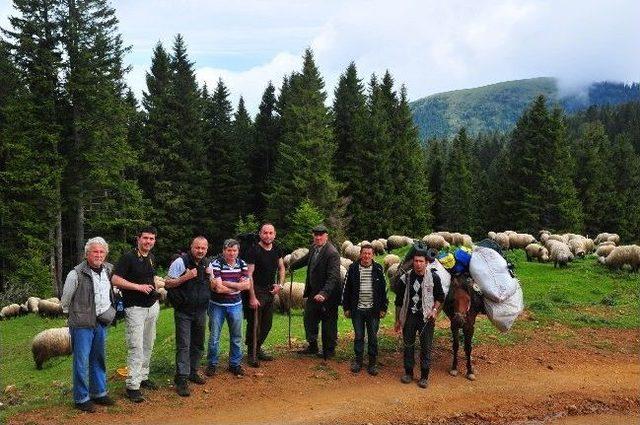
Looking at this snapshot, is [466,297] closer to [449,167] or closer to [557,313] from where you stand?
[557,313]

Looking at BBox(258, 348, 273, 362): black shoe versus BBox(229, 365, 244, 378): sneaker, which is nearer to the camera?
BBox(229, 365, 244, 378): sneaker

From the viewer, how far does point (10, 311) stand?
2720 centimetres

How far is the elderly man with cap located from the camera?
33.3 ft

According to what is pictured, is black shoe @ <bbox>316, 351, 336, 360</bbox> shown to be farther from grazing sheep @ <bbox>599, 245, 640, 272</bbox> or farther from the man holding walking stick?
grazing sheep @ <bbox>599, 245, 640, 272</bbox>

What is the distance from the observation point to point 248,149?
5331 cm

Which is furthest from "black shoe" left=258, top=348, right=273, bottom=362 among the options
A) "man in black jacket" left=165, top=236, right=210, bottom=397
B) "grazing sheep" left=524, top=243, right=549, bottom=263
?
"grazing sheep" left=524, top=243, right=549, bottom=263

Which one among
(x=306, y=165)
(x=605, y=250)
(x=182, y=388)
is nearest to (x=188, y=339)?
(x=182, y=388)

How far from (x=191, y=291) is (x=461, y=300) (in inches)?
194

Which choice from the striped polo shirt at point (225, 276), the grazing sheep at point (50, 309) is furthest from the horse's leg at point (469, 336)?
the grazing sheep at point (50, 309)

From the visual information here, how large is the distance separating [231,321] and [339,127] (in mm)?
44661

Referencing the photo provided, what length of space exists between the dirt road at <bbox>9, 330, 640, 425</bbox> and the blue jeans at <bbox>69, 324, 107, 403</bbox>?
1.18 feet

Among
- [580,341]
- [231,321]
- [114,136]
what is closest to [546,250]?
[580,341]

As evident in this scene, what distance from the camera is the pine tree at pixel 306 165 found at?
136 feet

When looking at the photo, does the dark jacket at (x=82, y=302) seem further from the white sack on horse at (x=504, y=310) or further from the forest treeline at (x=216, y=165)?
the forest treeline at (x=216, y=165)
